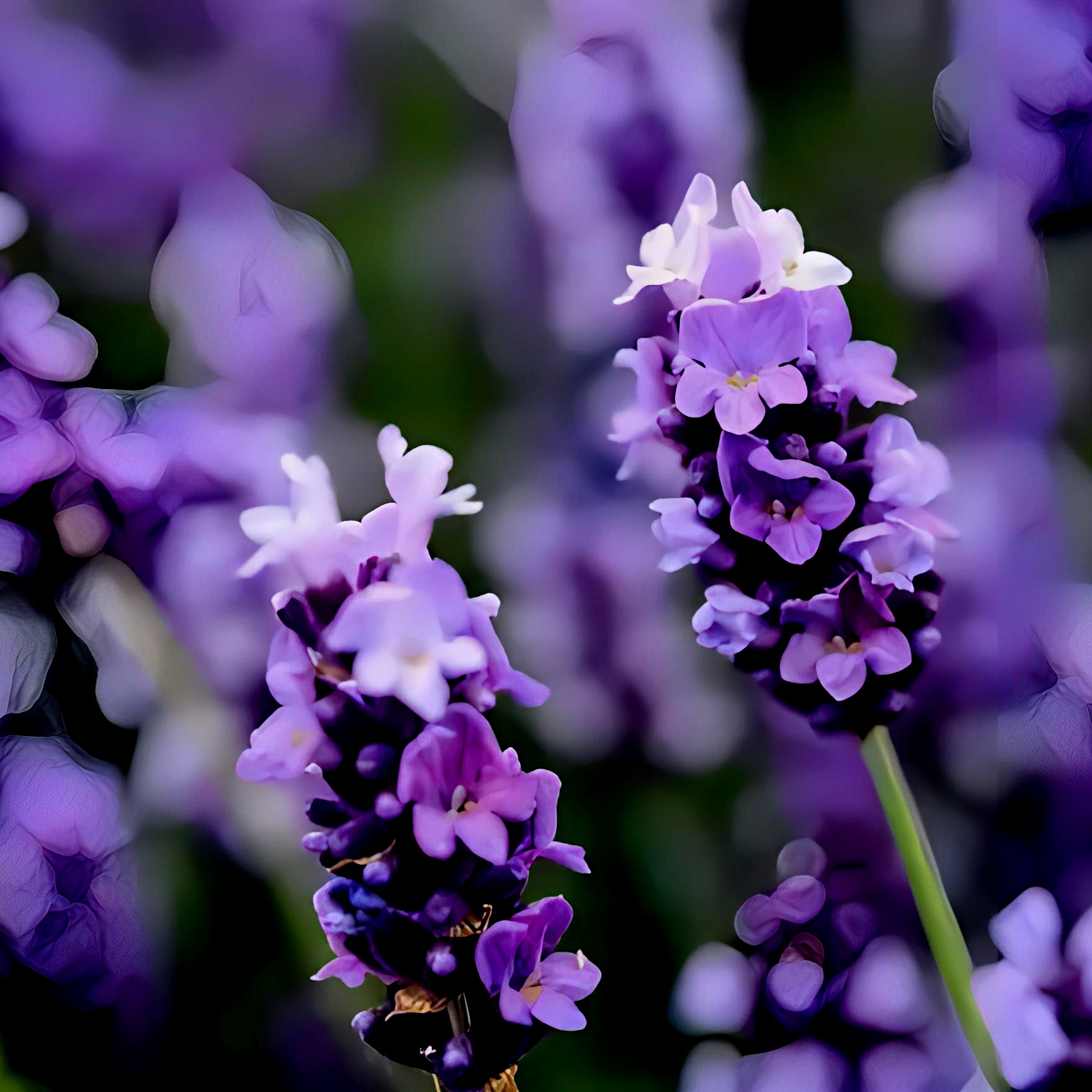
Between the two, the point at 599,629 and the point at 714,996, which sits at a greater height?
the point at 599,629

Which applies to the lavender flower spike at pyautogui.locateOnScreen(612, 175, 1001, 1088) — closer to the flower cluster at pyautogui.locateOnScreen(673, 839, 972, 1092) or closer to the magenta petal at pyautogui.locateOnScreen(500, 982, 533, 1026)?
the flower cluster at pyautogui.locateOnScreen(673, 839, 972, 1092)

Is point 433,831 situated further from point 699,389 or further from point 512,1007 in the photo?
point 699,389

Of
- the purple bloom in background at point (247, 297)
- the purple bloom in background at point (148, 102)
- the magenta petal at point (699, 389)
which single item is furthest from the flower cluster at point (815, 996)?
the purple bloom in background at point (148, 102)

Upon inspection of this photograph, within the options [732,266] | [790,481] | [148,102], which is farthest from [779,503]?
[148,102]

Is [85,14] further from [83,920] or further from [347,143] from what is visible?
[83,920]

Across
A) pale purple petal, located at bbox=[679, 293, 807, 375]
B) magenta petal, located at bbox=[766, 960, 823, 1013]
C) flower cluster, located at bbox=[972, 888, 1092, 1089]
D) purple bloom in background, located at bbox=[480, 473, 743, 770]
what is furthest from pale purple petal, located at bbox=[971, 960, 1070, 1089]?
pale purple petal, located at bbox=[679, 293, 807, 375]

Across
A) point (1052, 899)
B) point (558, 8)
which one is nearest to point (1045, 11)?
point (558, 8)
